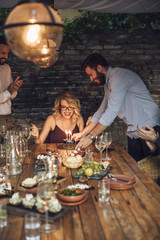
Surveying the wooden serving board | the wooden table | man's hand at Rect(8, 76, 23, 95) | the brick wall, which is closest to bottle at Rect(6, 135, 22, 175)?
the wooden table

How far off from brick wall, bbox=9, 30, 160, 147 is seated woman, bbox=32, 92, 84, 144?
0.82 metres

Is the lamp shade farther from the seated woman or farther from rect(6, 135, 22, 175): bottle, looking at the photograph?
the seated woman

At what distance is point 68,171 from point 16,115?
2474 mm

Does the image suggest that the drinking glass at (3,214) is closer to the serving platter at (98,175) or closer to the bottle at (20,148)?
the serving platter at (98,175)

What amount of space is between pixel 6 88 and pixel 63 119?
1024 mm

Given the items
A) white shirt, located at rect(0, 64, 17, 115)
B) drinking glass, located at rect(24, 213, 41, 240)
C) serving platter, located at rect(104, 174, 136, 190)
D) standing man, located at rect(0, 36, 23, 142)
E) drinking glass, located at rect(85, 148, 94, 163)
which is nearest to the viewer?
drinking glass, located at rect(24, 213, 41, 240)

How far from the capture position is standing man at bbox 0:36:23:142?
12.1 feet

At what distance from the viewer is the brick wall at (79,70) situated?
14.6 ft

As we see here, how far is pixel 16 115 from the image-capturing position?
4449 mm

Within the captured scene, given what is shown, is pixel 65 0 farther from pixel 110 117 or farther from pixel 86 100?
pixel 86 100

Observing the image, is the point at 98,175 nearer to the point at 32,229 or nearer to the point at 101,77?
the point at 32,229

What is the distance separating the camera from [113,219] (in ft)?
4.66

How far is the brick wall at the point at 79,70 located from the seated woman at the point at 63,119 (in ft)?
2.70

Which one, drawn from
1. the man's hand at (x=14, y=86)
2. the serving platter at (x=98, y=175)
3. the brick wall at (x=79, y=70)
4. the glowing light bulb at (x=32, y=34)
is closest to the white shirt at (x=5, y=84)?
the man's hand at (x=14, y=86)
